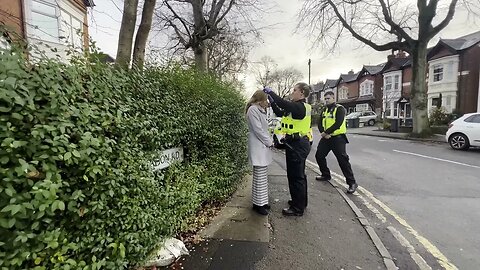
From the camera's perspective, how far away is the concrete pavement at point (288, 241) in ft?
9.37

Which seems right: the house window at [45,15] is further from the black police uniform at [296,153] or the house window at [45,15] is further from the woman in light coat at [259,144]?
the black police uniform at [296,153]

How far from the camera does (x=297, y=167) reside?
402 centimetres

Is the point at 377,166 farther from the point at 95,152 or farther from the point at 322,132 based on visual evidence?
the point at 95,152

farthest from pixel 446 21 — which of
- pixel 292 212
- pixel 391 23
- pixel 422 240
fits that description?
pixel 292 212

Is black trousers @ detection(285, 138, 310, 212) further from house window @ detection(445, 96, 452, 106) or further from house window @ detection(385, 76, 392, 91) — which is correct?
house window @ detection(385, 76, 392, 91)

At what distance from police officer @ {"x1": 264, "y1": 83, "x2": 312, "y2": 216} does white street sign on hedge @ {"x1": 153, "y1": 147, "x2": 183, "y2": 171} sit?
156 cm

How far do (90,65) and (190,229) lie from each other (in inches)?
89.4

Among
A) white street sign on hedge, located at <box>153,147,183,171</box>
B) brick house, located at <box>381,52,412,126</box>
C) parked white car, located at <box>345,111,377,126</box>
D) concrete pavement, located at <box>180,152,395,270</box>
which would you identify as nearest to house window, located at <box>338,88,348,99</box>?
brick house, located at <box>381,52,412,126</box>

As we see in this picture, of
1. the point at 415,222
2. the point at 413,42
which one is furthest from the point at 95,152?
the point at 413,42

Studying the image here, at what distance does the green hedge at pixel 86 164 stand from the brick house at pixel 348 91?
46.8 metres

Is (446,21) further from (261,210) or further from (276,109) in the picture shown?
(261,210)

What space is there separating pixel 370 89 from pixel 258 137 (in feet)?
147

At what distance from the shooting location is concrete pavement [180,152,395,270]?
2.86m

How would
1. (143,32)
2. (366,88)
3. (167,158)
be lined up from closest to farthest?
(167,158) → (143,32) → (366,88)
